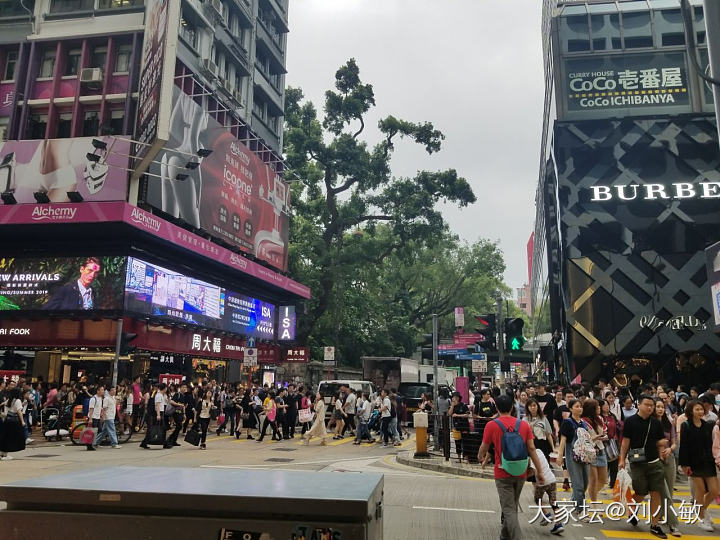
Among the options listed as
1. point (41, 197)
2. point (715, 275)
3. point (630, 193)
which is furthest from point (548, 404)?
point (630, 193)

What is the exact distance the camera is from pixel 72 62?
91.7ft

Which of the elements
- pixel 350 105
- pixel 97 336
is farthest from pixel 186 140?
pixel 350 105

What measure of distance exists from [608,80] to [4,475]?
34.6m

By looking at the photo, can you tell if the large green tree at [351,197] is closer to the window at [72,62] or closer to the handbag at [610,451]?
the window at [72,62]

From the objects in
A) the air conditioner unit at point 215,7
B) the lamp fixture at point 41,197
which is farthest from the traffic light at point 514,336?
the air conditioner unit at point 215,7

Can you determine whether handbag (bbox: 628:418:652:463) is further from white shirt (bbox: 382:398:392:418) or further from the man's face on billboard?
the man's face on billboard

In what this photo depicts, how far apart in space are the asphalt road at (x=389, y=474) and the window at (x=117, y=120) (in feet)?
48.2

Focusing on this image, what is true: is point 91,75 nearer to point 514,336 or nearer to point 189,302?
point 189,302

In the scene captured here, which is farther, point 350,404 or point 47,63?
point 47,63

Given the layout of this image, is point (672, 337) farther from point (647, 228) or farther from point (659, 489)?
point (659, 489)

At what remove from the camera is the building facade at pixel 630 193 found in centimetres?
2878

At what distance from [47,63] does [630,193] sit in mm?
30338

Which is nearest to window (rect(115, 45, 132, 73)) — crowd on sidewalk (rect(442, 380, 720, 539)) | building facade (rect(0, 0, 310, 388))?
building facade (rect(0, 0, 310, 388))

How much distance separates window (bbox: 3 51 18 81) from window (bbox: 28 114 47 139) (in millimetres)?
2632
